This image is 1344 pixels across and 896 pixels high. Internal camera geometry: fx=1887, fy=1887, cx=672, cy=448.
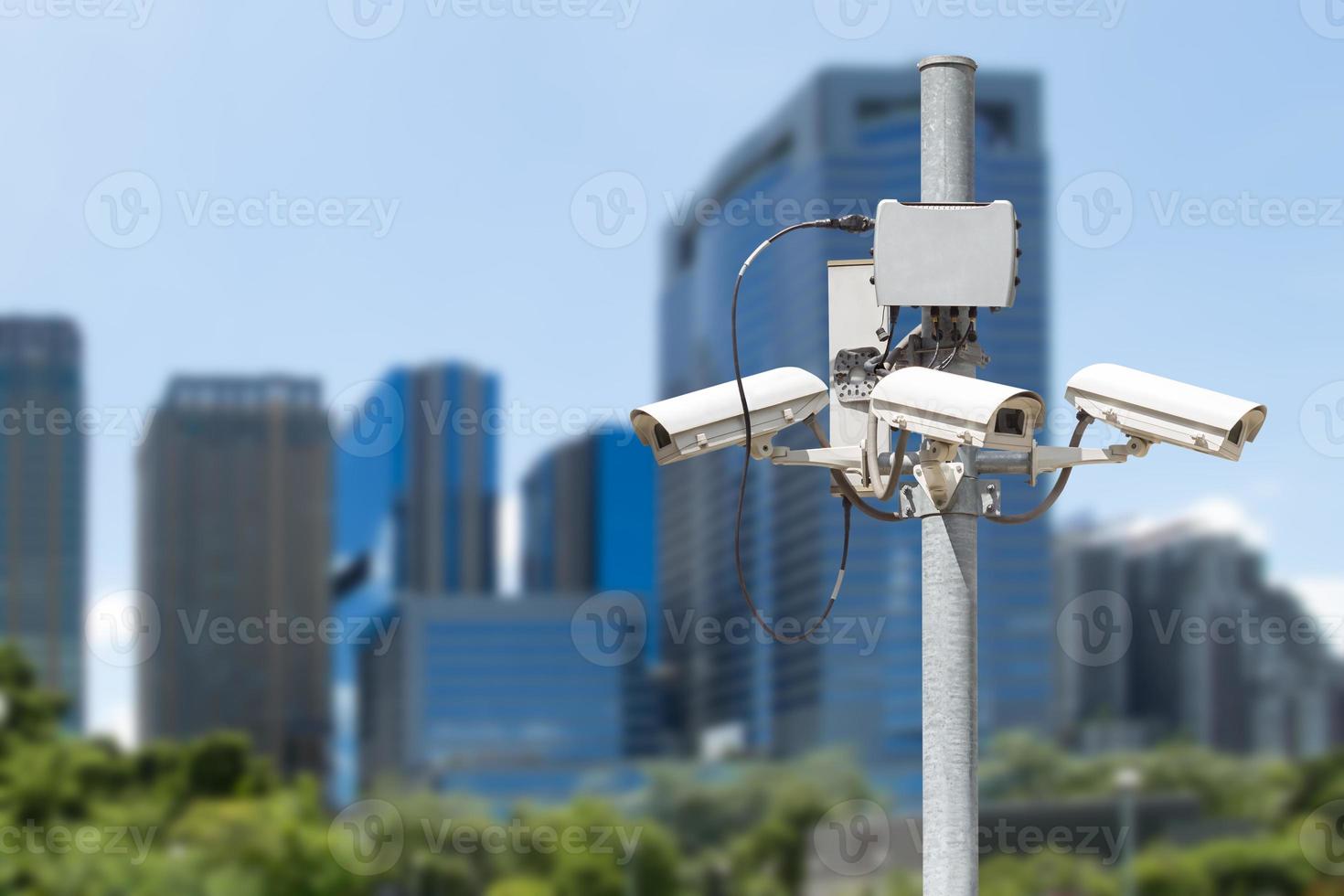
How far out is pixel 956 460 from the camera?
592 cm

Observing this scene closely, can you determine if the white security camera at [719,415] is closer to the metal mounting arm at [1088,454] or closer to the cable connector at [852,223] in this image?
the cable connector at [852,223]

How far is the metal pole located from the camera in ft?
18.5

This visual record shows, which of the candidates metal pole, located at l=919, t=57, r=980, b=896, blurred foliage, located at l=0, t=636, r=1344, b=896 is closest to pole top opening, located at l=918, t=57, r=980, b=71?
metal pole, located at l=919, t=57, r=980, b=896

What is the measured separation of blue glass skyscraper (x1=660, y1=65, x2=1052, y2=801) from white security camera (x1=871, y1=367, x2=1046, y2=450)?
142 meters

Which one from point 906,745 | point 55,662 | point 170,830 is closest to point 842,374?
point 170,830

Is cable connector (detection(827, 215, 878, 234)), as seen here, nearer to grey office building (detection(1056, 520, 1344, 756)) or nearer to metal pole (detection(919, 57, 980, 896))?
metal pole (detection(919, 57, 980, 896))

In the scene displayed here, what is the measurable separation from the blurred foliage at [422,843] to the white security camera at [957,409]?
180 ft

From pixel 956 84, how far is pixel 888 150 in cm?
18264

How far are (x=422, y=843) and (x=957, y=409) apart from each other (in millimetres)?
78412

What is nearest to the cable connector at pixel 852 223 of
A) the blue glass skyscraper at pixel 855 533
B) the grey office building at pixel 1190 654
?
the blue glass skyscraper at pixel 855 533

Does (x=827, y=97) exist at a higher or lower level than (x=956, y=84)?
higher

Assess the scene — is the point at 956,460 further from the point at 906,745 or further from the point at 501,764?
the point at 501,764

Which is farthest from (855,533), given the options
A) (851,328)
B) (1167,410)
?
(1167,410)

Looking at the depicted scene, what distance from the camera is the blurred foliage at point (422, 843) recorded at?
6141 cm
